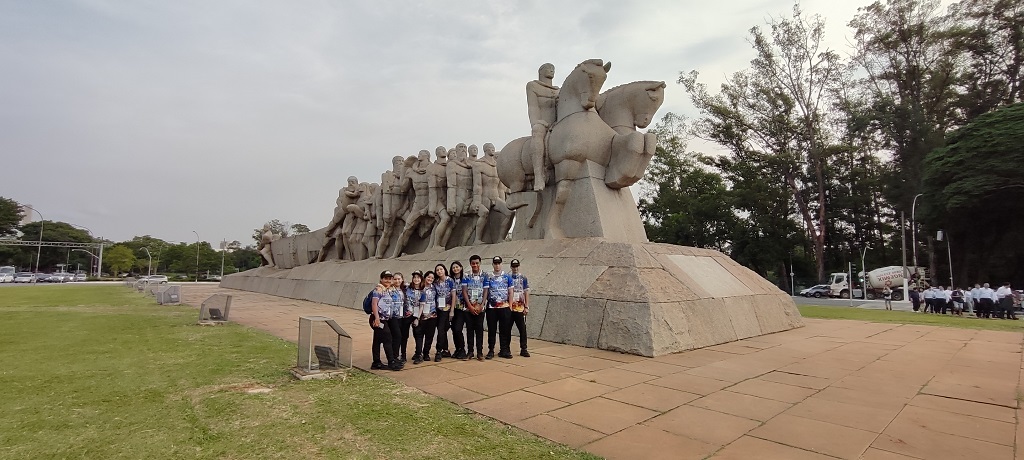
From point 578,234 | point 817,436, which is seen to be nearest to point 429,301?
point 817,436

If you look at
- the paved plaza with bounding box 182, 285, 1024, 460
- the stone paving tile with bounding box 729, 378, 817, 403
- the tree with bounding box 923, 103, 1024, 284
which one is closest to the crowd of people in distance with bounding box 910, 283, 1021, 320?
the tree with bounding box 923, 103, 1024, 284

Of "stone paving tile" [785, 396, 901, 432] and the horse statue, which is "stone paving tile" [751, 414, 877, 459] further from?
the horse statue

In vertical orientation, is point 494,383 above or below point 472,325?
below

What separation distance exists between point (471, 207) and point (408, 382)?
8490 millimetres

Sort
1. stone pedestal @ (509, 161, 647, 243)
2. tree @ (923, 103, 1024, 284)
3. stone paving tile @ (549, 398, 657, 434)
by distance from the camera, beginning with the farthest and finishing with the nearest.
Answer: tree @ (923, 103, 1024, 284), stone pedestal @ (509, 161, 647, 243), stone paving tile @ (549, 398, 657, 434)

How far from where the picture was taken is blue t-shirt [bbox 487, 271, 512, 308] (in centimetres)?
599

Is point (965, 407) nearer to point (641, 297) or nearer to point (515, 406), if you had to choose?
point (641, 297)

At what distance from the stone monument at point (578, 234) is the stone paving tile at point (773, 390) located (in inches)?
54.5

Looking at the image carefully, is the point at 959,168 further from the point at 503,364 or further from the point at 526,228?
the point at 503,364

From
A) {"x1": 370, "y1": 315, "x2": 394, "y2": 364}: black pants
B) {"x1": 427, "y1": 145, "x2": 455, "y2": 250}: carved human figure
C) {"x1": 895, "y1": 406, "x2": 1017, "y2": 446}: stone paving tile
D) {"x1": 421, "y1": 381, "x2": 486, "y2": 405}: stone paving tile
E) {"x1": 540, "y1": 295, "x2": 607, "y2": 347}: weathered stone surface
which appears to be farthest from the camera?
{"x1": 427, "y1": 145, "x2": 455, "y2": 250}: carved human figure

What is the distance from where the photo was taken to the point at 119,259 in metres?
54.9

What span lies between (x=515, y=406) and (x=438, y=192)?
10366mm

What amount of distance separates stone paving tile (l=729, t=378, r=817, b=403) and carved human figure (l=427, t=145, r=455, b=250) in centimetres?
969

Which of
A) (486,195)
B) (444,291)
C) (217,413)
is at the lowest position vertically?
(217,413)
